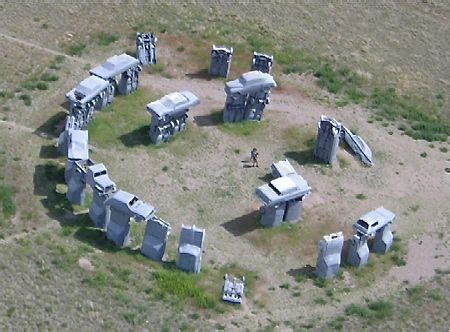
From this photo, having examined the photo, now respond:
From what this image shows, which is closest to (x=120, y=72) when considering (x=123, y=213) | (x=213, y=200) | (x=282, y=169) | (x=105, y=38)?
(x=105, y=38)

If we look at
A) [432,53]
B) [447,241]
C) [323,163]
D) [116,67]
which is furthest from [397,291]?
[432,53]

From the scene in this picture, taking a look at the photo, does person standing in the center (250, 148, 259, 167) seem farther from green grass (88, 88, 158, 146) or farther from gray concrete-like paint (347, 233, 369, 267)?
gray concrete-like paint (347, 233, 369, 267)

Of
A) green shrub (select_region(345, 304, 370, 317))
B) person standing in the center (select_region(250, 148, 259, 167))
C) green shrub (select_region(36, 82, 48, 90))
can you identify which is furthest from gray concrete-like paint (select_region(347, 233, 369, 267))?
green shrub (select_region(36, 82, 48, 90))

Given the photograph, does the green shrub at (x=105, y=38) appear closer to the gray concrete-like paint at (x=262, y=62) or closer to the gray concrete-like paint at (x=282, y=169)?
the gray concrete-like paint at (x=262, y=62)

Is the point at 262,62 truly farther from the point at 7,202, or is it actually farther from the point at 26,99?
the point at 7,202

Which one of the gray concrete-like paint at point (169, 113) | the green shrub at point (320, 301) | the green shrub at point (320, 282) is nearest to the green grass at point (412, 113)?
the gray concrete-like paint at point (169, 113)

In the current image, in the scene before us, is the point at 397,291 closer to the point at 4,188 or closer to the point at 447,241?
the point at 447,241
